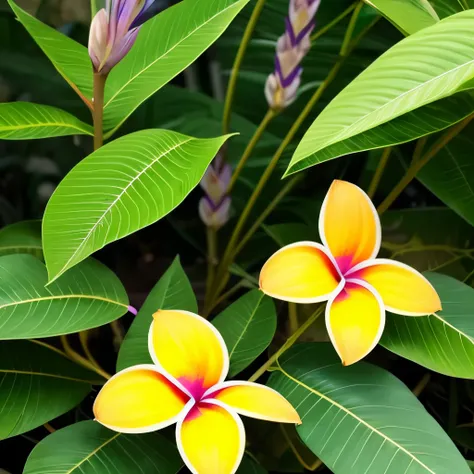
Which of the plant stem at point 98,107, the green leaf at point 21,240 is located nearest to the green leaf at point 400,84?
the plant stem at point 98,107

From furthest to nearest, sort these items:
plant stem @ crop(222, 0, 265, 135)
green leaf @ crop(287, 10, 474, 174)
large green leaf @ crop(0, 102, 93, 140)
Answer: plant stem @ crop(222, 0, 265, 135), large green leaf @ crop(0, 102, 93, 140), green leaf @ crop(287, 10, 474, 174)

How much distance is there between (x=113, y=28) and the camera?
14.5 inches

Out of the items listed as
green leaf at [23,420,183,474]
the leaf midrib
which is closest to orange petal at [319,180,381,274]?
the leaf midrib

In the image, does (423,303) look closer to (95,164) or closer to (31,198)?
(95,164)

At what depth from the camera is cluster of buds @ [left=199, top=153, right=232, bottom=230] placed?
0.55 metres

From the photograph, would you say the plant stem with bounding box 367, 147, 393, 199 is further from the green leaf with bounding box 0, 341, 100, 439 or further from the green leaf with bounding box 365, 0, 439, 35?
the green leaf with bounding box 0, 341, 100, 439

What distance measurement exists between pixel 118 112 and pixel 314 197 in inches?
12.3

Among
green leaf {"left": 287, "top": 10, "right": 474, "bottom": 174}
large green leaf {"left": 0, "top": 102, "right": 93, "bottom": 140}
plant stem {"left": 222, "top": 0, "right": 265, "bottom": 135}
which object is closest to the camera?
green leaf {"left": 287, "top": 10, "right": 474, "bottom": 174}

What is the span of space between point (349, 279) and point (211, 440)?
159mm

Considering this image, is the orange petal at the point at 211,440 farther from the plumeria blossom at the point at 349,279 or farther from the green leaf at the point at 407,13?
the green leaf at the point at 407,13

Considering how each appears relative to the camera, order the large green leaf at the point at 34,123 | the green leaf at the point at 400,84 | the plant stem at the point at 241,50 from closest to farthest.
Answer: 1. the green leaf at the point at 400,84
2. the large green leaf at the point at 34,123
3. the plant stem at the point at 241,50

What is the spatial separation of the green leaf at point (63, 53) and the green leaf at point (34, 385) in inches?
10.1

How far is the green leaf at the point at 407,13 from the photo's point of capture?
42cm

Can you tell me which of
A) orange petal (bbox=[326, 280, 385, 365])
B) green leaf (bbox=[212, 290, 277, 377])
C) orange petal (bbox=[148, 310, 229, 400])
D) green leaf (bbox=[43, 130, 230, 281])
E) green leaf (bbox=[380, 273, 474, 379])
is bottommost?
green leaf (bbox=[212, 290, 277, 377])
